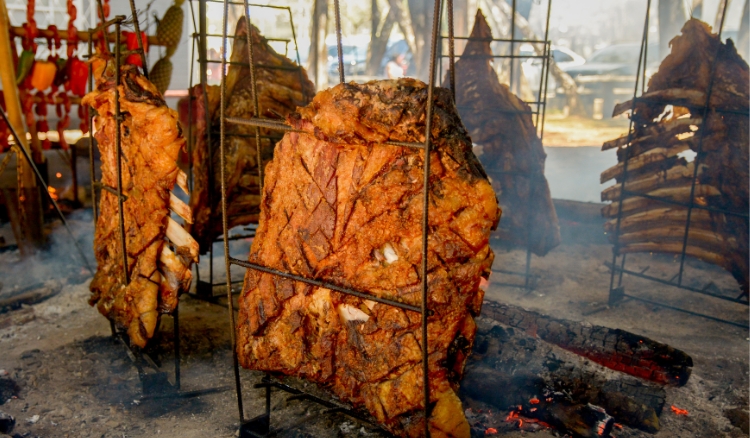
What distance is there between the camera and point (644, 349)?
439 cm

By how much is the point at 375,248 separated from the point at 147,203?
1762mm

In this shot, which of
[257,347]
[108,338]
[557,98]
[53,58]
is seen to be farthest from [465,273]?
[557,98]

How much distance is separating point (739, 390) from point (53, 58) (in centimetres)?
789

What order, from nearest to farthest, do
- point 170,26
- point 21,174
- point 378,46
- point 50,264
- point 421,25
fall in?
point 21,174, point 50,264, point 170,26, point 421,25, point 378,46

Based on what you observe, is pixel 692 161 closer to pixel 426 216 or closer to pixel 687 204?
pixel 687 204

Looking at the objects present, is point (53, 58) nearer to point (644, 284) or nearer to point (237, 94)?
point (237, 94)

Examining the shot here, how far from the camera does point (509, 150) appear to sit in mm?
6871

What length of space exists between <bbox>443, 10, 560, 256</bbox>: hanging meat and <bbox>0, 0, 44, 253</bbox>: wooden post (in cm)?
472

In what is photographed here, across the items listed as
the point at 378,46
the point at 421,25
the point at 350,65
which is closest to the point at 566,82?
the point at 378,46

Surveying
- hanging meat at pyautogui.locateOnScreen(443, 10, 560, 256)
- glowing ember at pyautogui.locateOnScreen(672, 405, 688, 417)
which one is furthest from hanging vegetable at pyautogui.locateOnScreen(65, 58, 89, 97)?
glowing ember at pyautogui.locateOnScreen(672, 405, 688, 417)

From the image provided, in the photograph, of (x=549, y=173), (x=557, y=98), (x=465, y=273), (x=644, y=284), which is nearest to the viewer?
(x=465, y=273)

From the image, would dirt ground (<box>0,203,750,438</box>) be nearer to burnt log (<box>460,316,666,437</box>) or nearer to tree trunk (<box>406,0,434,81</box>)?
burnt log (<box>460,316,666,437</box>)

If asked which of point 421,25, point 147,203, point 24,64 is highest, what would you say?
point 421,25

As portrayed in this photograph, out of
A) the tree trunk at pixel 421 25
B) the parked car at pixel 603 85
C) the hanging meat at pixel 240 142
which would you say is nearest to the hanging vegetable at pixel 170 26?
the hanging meat at pixel 240 142
